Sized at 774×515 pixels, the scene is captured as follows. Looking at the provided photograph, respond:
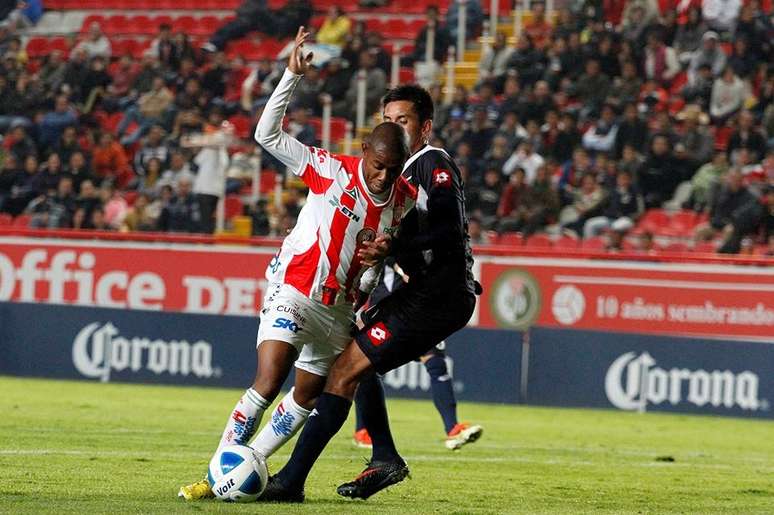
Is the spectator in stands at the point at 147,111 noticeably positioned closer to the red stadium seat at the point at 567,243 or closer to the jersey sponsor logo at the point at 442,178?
the red stadium seat at the point at 567,243

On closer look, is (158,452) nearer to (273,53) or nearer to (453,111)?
(453,111)

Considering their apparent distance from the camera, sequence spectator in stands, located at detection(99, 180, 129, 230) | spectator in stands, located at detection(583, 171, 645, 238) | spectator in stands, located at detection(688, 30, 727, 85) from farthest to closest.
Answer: spectator in stands, located at detection(99, 180, 129, 230) → spectator in stands, located at detection(688, 30, 727, 85) → spectator in stands, located at detection(583, 171, 645, 238)

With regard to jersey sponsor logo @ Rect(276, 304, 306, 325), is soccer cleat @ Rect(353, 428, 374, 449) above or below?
below

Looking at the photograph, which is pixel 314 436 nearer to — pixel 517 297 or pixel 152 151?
pixel 517 297

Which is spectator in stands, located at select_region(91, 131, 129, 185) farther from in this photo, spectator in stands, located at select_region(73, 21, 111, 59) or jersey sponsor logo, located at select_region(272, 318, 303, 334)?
jersey sponsor logo, located at select_region(272, 318, 303, 334)

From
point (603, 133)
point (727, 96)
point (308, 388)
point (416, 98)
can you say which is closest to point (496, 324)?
point (603, 133)

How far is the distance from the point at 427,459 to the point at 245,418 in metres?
3.63

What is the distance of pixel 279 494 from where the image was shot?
7.54 m

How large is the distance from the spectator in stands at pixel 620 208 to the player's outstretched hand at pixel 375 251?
519 inches

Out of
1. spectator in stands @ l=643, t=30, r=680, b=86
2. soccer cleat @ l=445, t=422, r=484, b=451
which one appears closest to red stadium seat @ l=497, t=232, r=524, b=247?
spectator in stands @ l=643, t=30, r=680, b=86

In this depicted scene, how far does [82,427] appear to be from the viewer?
1263 cm

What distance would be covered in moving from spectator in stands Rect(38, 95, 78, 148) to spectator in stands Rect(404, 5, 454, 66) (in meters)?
6.05

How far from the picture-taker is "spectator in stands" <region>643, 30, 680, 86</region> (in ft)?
74.4

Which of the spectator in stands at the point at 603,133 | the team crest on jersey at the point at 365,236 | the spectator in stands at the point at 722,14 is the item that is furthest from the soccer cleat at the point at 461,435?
the spectator in stands at the point at 722,14
